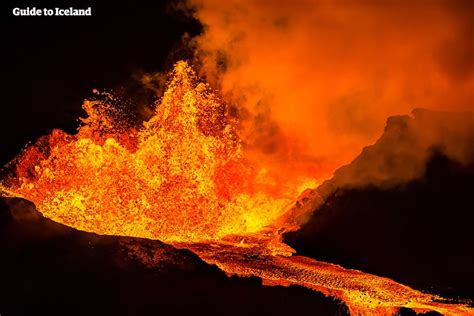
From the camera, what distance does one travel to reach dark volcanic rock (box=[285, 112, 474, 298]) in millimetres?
3930

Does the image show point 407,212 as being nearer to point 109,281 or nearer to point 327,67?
point 327,67

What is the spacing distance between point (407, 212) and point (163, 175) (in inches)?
92.0

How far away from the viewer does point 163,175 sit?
4395 mm

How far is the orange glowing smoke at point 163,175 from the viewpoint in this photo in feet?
14.1

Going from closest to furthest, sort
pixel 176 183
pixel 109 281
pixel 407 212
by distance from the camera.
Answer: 1. pixel 407 212
2. pixel 176 183
3. pixel 109 281

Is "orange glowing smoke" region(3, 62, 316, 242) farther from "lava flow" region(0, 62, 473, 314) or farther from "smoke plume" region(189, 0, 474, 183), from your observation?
"smoke plume" region(189, 0, 474, 183)

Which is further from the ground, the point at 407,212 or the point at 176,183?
the point at 176,183

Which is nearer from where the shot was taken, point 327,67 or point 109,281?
point 327,67

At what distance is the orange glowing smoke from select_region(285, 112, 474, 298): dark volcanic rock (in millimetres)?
457

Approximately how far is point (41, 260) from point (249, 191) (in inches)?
130

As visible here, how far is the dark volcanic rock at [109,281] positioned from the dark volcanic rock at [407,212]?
1644mm

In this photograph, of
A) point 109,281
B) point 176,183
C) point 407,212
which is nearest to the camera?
point 407,212

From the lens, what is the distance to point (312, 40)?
416cm

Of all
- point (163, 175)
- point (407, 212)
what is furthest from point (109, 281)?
point (407, 212)
